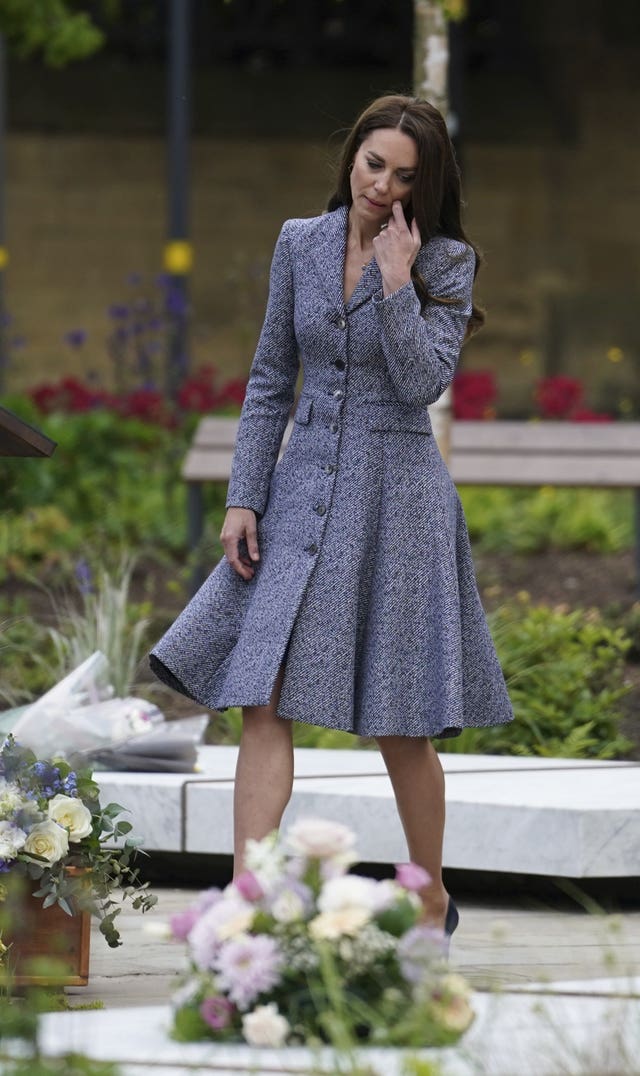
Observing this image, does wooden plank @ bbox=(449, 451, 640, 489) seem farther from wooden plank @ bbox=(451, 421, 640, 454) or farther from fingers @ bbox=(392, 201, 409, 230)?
fingers @ bbox=(392, 201, 409, 230)

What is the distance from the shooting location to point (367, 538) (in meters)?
3.50

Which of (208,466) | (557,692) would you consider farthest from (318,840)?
(208,466)

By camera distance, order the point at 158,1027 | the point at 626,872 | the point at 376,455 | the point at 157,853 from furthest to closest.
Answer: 1. the point at 157,853
2. the point at 626,872
3. the point at 376,455
4. the point at 158,1027

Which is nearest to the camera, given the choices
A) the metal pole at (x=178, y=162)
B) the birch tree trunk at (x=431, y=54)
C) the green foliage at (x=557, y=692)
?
the green foliage at (x=557, y=692)

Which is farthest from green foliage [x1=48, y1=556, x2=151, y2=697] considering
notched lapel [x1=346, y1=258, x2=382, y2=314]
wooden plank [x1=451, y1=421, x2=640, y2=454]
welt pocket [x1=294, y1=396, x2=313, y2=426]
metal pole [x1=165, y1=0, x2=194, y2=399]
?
metal pole [x1=165, y1=0, x2=194, y2=399]

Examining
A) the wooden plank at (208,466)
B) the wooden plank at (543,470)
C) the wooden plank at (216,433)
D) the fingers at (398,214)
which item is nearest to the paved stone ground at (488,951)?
the fingers at (398,214)

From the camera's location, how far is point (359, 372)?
354cm

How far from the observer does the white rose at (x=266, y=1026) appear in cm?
251

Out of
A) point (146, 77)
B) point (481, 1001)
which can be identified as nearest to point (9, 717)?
point (481, 1001)

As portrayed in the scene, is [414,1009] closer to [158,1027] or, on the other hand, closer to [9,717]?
[158,1027]

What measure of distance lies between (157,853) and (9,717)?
0.51 meters

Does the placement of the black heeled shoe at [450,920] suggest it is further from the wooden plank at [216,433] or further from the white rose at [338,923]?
the wooden plank at [216,433]

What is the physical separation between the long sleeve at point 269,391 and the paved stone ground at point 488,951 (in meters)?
0.95

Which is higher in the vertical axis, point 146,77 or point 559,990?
point 146,77
